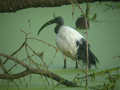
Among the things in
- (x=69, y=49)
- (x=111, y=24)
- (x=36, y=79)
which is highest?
(x=111, y=24)

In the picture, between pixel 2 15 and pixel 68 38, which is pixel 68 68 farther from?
pixel 2 15

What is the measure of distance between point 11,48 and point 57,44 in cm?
23

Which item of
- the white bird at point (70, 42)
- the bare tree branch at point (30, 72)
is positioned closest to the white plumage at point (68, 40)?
the white bird at point (70, 42)

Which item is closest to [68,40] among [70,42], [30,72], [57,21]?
[70,42]

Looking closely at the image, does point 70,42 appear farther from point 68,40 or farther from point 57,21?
point 57,21

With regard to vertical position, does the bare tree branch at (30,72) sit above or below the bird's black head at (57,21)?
below

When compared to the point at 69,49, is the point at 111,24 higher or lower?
higher

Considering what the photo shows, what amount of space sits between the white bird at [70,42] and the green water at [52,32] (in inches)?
0.9

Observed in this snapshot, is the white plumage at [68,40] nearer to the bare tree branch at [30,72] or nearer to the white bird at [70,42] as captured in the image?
the white bird at [70,42]

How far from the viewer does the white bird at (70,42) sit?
1281mm

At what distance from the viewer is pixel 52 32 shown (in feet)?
4.34

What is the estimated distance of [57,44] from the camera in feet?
→ 4.28

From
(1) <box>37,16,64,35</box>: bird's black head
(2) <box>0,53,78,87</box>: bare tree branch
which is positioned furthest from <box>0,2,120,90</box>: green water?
(2) <box>0,53,78,87</box>: bare tree branch

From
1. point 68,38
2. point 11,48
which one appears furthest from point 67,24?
point 11,48
